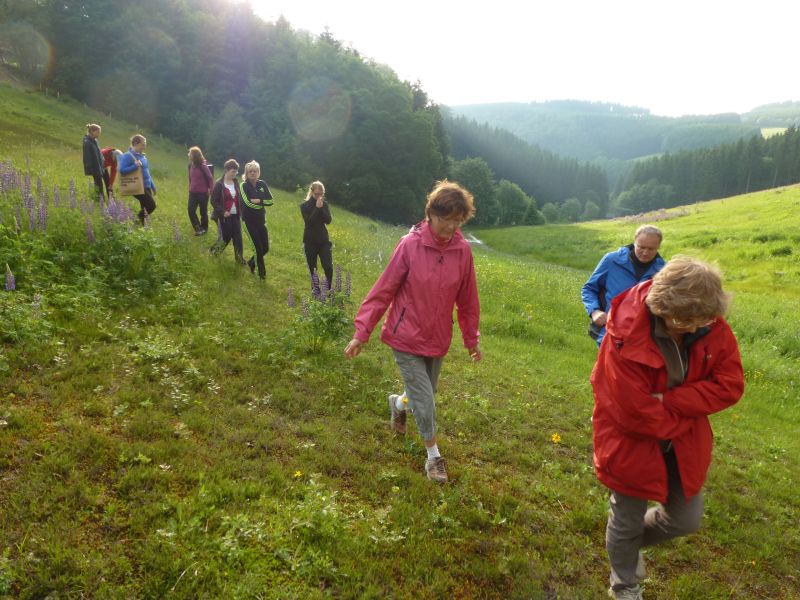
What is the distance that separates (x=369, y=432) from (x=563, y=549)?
2339mm

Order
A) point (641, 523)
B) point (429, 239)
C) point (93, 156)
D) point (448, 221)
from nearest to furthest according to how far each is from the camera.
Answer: point (641, 523) < point (448, 221) < point (429, 239) < point (93, 156)

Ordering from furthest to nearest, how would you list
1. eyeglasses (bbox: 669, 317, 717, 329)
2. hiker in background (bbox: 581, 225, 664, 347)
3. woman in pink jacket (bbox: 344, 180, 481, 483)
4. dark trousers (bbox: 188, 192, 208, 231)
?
dark trousers (bbox: 188, 192, 208, 231)
hiker in background (bbox: 581, 225, 664, 347)
woman in pink jacket (bbox: 344, 180, 481, 483)
eyeglasses (bbox: 669, 317, 717, 329)

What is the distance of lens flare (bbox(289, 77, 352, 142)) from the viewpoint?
50.2 m

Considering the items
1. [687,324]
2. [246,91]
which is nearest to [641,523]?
[687,324]

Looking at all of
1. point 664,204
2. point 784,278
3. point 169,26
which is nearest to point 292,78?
point 169,26

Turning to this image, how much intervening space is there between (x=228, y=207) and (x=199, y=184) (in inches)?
83.8

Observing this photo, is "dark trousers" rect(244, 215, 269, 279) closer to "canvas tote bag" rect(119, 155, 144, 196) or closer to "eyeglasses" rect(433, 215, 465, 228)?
"canvas tote bag" rect(119, 155, 144, 196)

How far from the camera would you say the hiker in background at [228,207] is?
1049cm

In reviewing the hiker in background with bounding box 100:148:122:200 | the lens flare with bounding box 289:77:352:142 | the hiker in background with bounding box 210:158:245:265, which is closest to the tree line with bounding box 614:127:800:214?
the lens flare with bounding box 289:77:352:142

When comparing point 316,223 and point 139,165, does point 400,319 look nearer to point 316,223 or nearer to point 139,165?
point 316,223

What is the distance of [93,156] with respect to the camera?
11.0 metres

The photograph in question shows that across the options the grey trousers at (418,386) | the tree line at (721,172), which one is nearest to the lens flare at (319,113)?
the grey trousers at (418,386)

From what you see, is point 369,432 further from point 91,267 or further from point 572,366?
point 572,366

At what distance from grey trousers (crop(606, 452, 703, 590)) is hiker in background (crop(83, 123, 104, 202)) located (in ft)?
39.0
